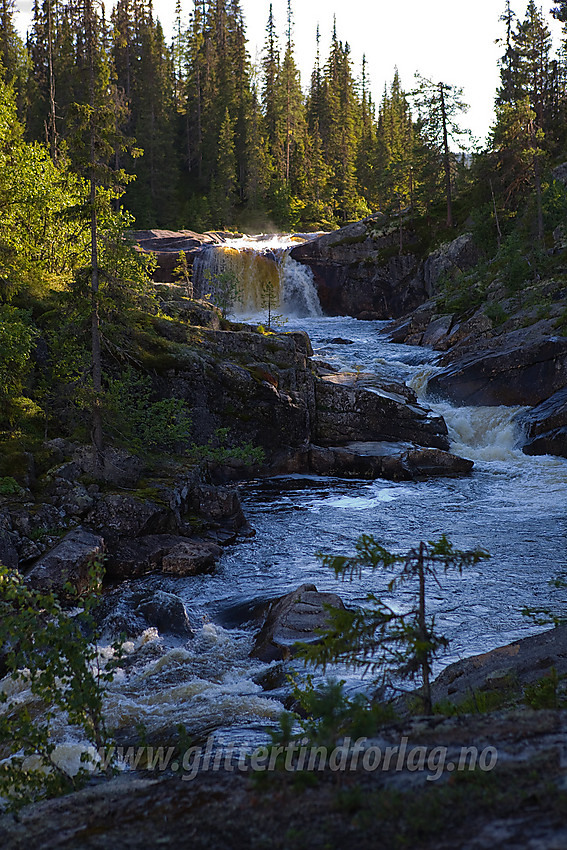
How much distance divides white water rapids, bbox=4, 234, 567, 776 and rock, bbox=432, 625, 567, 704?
5.73 ft

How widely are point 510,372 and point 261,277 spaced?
28724 mm

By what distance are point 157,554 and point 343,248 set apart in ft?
137

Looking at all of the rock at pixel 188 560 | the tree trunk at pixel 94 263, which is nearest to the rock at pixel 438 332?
the tree trunk at pixel 94 263

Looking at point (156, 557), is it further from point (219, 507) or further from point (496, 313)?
point (496, 313)

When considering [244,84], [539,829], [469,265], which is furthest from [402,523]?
[244,84]

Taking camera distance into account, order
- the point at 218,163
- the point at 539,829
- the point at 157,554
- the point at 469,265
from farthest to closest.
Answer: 1. the point at 218,163
2. the point at 469,265
3. the point at 157,554
4. the point at 539,829

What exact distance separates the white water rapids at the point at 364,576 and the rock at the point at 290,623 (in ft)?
1.03

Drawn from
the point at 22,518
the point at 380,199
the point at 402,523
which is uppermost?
the point at 380,199

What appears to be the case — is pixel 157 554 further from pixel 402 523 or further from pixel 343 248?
pixel 343 248

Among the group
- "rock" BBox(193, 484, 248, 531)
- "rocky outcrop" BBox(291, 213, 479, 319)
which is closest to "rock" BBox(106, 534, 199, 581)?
"rock" BBox(193, 484, 248, 531)

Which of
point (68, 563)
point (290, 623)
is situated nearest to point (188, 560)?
point (68, 563)

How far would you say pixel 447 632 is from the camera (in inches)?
391

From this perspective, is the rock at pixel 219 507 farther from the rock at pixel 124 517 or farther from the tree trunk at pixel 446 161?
the tree trunk at pixel 446 161

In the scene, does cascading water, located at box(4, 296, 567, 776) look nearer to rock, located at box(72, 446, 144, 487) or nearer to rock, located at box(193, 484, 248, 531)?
rock, located at box(193, 484, 248, 531)
